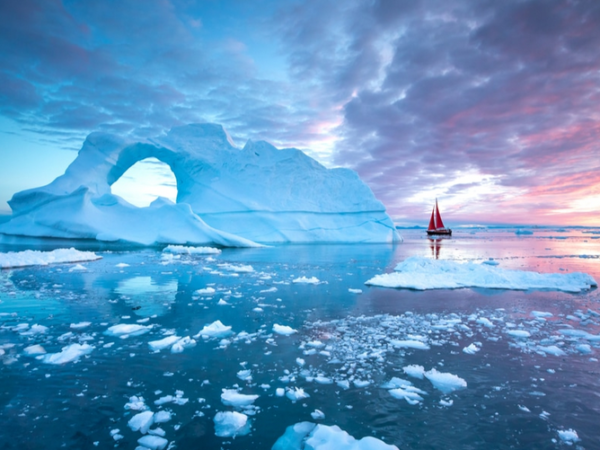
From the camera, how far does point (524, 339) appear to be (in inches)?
170

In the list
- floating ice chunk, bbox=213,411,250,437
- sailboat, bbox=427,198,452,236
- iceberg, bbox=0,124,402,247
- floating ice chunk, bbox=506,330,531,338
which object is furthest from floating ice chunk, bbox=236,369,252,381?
sailboat, bbox=427,198,452,236

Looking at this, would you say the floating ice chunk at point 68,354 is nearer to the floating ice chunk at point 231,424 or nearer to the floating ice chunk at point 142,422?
the floating ice chunk at point 142,422

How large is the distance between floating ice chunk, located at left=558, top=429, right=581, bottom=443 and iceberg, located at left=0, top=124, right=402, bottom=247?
19.0m

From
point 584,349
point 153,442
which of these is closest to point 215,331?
point 153,442

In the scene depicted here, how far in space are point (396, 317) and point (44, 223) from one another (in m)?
23.4

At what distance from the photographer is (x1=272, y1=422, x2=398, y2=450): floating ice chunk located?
211 cm

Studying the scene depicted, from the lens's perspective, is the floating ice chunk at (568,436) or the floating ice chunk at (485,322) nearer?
the floating ice chunk at (568,436)

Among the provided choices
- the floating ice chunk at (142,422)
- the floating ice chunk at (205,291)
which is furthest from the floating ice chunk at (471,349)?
the floating ice chunk at (205,291)

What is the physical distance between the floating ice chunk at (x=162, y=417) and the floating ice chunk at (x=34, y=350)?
204 centimetres

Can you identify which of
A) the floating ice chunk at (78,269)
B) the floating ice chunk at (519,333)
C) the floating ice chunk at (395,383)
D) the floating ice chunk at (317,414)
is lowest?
the floating ice chunk at (317,414)

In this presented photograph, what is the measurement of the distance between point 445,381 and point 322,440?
145 centimetres

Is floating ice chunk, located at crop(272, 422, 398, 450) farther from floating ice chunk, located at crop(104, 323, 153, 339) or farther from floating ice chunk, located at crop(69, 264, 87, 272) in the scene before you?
floating ice chunk, located at crop(69, 264, 87, 272)

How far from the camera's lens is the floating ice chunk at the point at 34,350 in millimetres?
3642

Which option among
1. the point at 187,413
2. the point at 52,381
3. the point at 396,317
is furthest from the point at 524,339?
the point at 52,381
